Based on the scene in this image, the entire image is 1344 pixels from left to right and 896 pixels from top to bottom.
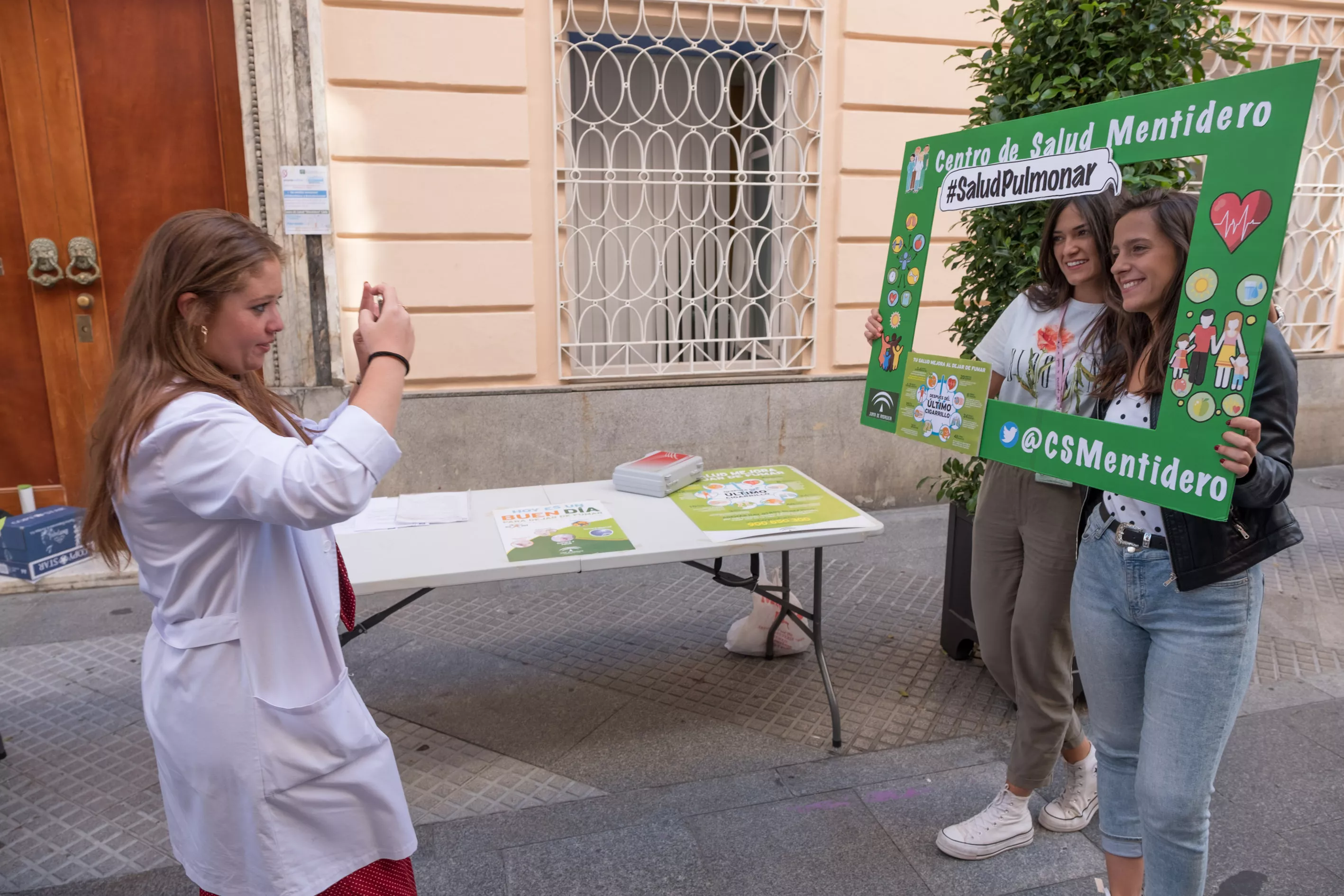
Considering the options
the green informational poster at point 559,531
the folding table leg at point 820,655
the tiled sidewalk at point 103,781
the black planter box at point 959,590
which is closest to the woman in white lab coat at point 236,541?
the green informational poster at point 559,531

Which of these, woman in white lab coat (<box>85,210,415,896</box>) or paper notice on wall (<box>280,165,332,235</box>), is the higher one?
paper notice on wall (<box>280,165,332,235</box>)

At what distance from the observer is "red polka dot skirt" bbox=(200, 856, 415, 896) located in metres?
1.59

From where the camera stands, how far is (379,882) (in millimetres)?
1635

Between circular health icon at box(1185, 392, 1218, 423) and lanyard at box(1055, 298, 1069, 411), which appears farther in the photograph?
lanyard at box(1055, 298, 1069, 411)

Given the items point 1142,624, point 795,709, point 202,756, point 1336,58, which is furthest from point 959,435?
point 1336,58

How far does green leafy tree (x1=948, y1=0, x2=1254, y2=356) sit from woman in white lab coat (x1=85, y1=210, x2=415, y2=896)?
2.07m

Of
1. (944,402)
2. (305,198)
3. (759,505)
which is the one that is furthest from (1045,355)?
(305,198)

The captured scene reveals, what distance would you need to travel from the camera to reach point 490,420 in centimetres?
519

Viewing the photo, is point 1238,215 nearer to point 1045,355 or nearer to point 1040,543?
point 1045,355

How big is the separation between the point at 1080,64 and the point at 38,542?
5.17 meters

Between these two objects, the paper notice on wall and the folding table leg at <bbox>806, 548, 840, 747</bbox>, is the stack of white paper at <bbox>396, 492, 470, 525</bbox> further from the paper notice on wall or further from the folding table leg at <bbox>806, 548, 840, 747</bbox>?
the paper notice on wall

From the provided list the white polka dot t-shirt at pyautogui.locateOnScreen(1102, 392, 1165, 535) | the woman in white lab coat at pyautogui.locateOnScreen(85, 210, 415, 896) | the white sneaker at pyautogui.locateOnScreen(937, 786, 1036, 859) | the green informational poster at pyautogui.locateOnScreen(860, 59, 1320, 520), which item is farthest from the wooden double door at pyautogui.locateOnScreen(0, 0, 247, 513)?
the white polka dot t-shirt at pyautogui.locateOnScreen(1102, 392, 1165, 535)

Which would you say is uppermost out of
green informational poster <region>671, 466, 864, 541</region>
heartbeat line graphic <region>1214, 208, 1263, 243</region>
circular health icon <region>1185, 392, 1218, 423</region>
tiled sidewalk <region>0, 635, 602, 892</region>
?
heartbeat line graphic <region>1214, 208, 1263, 243</region>

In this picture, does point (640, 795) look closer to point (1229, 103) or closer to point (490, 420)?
point (1229, 103)
